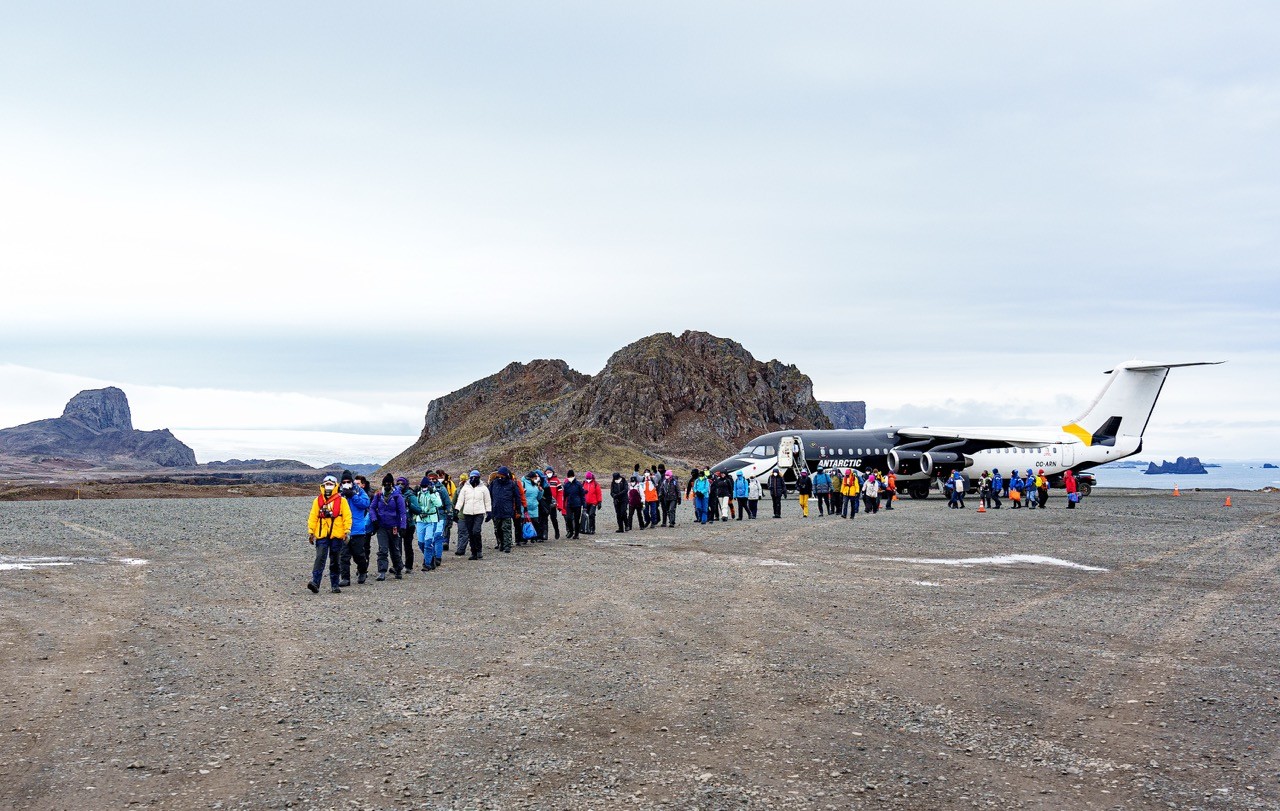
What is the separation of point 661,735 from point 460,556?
46.6ft

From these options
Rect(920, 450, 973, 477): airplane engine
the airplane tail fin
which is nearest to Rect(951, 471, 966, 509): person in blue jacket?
Rect(920, 450, 973, 477): airplane engine

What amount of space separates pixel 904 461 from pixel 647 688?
38.0m

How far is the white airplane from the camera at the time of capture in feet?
133

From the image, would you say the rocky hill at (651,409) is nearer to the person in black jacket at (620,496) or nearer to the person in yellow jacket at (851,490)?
the person in yellow jacket at (851,490)

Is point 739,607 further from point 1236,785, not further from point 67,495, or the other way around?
point 67,495

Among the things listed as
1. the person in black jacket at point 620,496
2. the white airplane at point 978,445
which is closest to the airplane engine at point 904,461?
the white airplane at point 978,445

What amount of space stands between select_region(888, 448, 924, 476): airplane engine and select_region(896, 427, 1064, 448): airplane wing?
133 cm

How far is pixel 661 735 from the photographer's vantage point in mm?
7004

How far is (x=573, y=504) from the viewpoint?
2420 centimetres

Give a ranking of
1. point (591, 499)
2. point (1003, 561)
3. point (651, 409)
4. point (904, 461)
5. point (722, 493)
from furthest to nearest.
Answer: point (651, 409) → point (904, 461) → point (722, 493) → point (591, 499) → point (1003, 561)

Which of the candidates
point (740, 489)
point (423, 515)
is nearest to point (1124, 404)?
point (740, 489)

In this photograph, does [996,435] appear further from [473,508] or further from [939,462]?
[473,508]

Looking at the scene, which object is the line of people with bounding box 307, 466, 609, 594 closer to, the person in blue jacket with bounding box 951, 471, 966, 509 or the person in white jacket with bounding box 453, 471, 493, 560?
the person in white jacket with bounding box 453, 471, 493, 560

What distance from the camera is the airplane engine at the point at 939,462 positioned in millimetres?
43125
